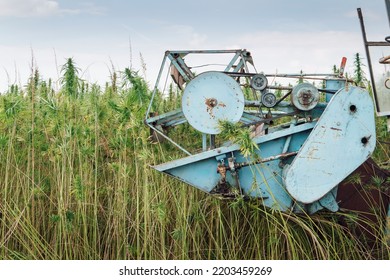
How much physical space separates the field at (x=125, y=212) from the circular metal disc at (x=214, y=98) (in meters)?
0.61

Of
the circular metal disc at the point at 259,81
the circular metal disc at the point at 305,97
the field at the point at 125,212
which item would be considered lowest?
the field at the point at 125,212

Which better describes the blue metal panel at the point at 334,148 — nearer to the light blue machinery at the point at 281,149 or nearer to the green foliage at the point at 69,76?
the light blue machinery at the point at 281,149

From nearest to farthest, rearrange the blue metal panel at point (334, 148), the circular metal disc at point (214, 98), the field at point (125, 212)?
the blue metal panel at point (334, 148), the circular metal disc at point (214, 98), the field at point (125, 212)

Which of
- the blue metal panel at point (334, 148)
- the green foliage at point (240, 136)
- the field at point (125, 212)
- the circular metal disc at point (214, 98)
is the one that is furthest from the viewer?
the field at point (125, 212)

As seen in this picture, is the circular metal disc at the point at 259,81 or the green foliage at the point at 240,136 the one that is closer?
the green foliage at the point at 240,136

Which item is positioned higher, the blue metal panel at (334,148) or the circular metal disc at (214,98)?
the circular metal disc at (214,98)

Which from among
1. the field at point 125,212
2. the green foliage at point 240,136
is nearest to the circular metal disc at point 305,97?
the green foliage at point 240,136

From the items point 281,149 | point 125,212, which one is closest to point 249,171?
point 281,149

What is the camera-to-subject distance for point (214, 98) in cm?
408

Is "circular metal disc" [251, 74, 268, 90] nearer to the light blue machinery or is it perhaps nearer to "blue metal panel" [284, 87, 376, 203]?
the light blue machinery

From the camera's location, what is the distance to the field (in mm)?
4531

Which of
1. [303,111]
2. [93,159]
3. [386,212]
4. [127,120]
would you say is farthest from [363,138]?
[93,159]

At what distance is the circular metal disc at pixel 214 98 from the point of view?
161 inches

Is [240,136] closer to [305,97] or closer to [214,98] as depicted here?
[214,98]
